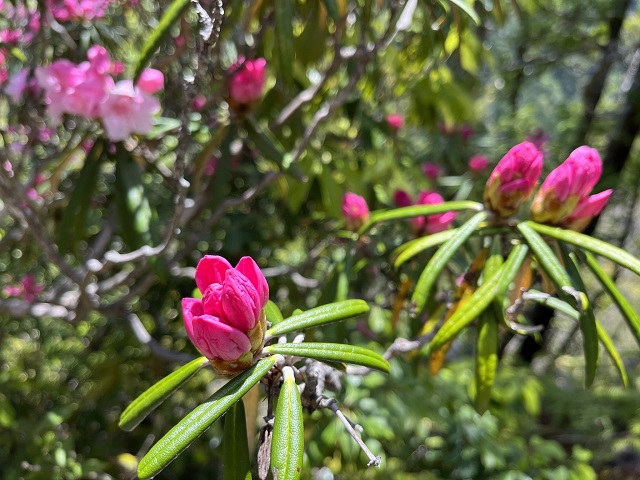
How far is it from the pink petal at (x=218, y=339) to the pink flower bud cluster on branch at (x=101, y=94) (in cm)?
61

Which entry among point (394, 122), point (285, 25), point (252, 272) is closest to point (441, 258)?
point (252, 272)

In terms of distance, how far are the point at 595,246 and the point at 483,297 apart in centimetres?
14

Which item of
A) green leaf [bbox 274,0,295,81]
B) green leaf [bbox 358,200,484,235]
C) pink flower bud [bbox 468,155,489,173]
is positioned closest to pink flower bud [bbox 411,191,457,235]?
green leaf [bbox 358,200,484,235]

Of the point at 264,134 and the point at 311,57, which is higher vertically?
the point at 311,57

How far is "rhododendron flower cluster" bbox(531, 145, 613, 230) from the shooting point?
2.41ft

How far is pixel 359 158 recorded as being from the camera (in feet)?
5.99

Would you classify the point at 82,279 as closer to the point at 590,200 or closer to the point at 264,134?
the point at 264,134

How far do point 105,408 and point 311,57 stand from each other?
4.14 feet

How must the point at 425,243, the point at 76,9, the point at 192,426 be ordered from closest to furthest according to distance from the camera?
the point at 192,426
the point at 425,243
the point at 76,9

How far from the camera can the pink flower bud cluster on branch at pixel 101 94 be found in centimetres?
101

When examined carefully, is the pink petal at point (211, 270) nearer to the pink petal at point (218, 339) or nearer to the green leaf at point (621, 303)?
the pink petal at point (218, 339)

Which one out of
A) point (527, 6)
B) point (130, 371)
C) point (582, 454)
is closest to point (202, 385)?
point (130, 371)

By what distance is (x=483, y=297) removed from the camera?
71cm

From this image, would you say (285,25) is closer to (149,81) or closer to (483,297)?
(149,81)
